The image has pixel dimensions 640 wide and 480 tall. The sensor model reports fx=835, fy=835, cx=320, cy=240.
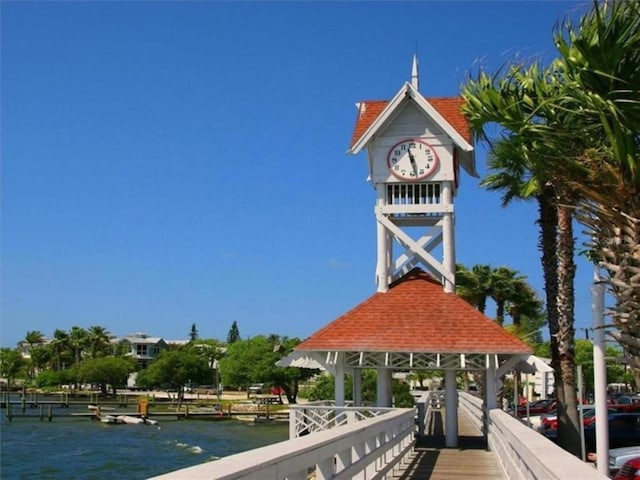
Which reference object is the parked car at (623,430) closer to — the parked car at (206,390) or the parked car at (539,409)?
the parked car at (539,409)

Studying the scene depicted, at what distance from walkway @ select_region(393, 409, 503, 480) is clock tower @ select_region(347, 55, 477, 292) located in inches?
175

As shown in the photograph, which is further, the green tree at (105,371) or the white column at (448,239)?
the green tree at (105,371)

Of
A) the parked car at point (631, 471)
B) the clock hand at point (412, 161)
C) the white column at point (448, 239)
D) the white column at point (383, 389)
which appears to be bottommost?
the parked car at point (631, 471)

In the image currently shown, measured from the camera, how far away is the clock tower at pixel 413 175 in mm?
23844

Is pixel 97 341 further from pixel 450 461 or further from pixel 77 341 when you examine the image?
pixel 450 461

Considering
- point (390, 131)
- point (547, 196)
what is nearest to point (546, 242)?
point (547, 196)

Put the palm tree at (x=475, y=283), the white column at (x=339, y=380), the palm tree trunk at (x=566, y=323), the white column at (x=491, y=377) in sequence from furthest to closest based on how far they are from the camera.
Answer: the palm tree at (x=475, y=283) → the palm tree trunk at (x=566, y=323) → the white column at (x=339, y=380) → the white column at (x=491, y=377)

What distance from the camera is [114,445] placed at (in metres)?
66.1

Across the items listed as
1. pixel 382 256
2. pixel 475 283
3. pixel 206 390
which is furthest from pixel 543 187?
pixel 206 390

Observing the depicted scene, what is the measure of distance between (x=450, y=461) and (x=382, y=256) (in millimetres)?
8110

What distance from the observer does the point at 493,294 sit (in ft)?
158

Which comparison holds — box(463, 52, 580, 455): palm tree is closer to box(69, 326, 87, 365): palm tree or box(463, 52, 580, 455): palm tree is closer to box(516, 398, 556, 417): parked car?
box(516, 398, 556, 417): parked car

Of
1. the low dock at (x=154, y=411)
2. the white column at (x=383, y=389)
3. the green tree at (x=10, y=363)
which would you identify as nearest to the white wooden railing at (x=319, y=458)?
the white column at (x=383, y=389)

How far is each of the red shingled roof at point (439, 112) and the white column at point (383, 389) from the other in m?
6.70
